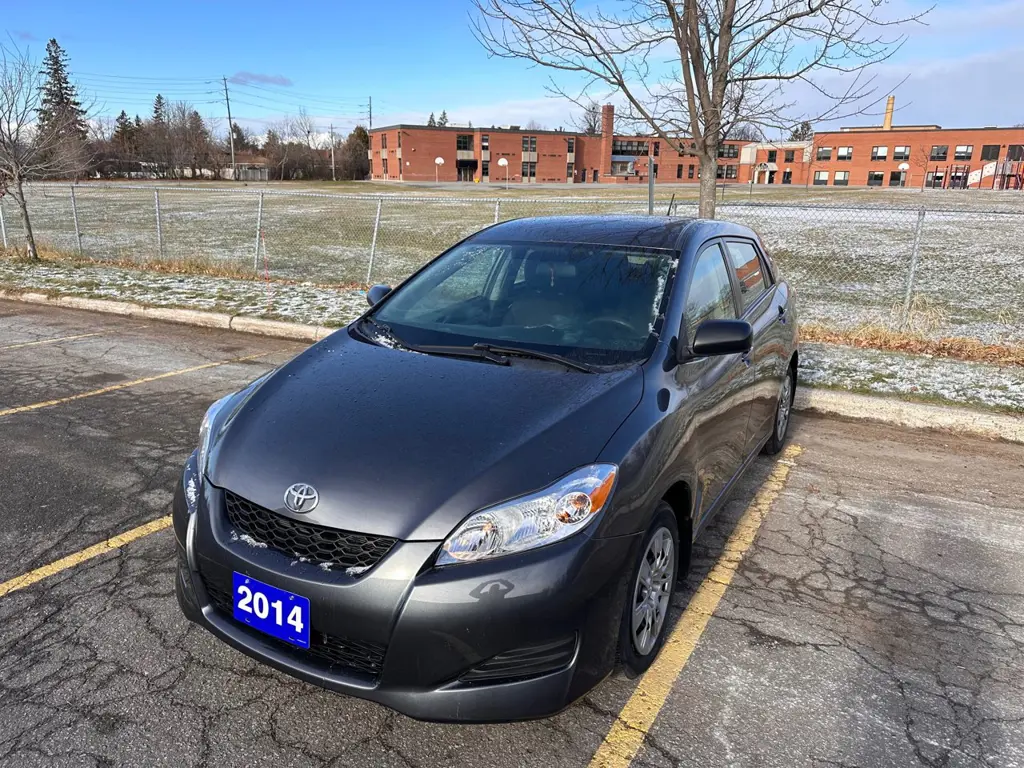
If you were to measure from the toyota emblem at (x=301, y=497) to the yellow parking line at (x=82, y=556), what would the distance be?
188 cm

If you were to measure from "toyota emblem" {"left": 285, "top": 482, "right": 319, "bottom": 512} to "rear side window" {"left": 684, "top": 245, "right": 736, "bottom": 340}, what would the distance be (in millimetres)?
1766

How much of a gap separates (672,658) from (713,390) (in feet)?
3.85

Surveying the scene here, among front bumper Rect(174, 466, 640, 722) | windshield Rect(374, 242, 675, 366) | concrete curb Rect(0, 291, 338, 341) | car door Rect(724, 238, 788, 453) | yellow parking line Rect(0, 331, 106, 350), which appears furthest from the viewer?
concrete curb Rect(0, 291, 338, 341)

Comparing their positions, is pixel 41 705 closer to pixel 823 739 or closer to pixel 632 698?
pixel 632 698

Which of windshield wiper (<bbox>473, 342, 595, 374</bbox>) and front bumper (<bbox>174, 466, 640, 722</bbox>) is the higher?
windshield wiper (<bbox>473, 342, 595, 374</bbox>)

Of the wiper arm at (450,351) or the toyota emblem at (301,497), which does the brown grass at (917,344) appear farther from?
the toyota emblem at (301,497)

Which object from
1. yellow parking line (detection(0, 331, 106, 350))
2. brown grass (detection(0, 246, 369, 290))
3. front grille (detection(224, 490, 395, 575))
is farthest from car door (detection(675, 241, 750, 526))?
brown grass (detection(0, 246, 369, 290))

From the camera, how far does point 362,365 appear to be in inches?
116

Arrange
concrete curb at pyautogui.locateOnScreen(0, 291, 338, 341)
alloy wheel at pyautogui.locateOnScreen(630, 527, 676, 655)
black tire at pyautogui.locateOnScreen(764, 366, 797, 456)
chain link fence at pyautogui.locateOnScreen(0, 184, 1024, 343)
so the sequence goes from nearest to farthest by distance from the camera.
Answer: alloy wheel at pyautogui.locateOnScreen(630, 527, 676, 655) < black tire at pyautogui.locateOnScreen(764, 366, 797, 456) < concrete curb at pyautogui.locateOnScreen(0, 291, 338, 341) < chain link fence at pyautogui.locateOnScreen(0, 184, 1024, 343)

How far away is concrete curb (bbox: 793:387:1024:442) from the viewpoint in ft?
17.9

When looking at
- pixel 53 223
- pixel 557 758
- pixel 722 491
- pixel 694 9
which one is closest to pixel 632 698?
pixel 557 758

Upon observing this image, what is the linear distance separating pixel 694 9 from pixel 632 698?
21.9 feet

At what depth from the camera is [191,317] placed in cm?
909

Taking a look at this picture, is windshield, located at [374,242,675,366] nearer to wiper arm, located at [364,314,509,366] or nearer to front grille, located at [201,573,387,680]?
wiper arm, located at [364,314,509,366]
